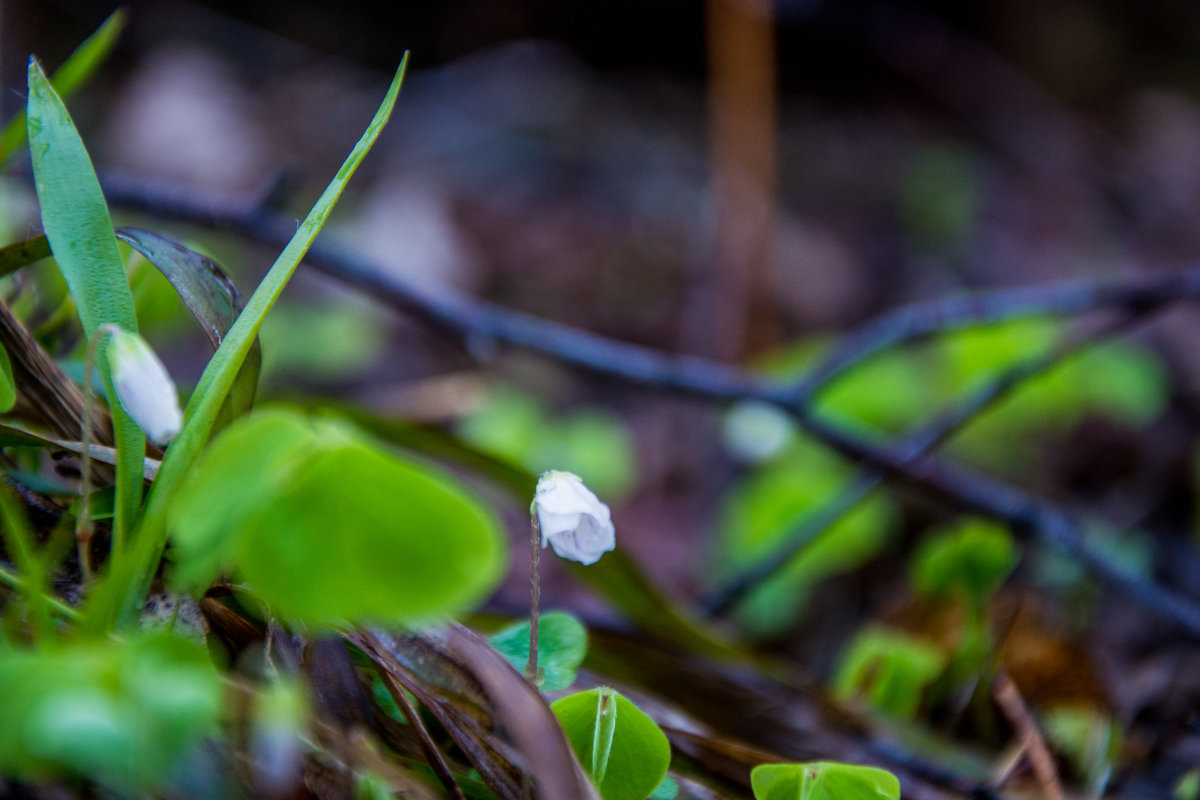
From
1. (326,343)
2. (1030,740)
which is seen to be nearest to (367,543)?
(1030,740)

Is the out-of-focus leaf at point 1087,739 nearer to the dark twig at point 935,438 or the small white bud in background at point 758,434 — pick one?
the dark twig at point 935,438

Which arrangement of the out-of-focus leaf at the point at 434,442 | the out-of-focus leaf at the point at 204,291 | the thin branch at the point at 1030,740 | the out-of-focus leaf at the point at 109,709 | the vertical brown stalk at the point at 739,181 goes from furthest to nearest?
the vertical brown stalk at the point at 739,181 < the out-of-focus leaf at the point at 434,442 < the thin branch at the point at 1030,740 < the out-of-focus leaf at the point at 204,291 < the out-of-focus leaf at the point at 109,709

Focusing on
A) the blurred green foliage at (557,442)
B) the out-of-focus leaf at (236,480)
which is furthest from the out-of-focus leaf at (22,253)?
the blurred green foliage at (557,442)

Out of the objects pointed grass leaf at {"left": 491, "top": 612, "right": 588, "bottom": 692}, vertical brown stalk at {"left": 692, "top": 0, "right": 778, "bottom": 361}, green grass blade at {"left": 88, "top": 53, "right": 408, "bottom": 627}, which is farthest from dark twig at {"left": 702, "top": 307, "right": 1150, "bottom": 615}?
vertical brown stalk at {"left": 692, "top": 0, "right": 778, "bottom": 361}

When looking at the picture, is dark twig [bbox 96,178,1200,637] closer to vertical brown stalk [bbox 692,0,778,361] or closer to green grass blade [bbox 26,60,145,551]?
green grass blade [bbox 26,60,145,551]

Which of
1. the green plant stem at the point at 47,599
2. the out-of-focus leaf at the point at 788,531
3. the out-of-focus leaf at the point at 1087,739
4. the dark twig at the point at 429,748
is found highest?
the green plant stem at the point at 47,599

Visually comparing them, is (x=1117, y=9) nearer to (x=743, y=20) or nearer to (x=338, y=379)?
(x=743, y=20)
